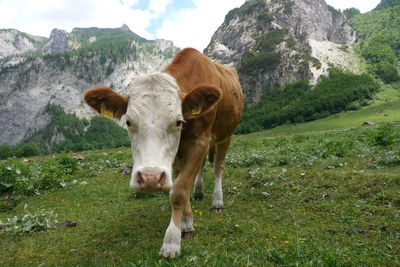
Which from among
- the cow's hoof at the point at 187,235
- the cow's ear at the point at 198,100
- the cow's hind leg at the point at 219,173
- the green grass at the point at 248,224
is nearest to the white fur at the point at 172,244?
the green grass at the point at 248,224

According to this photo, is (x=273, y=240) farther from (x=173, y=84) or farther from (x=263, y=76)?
(x=263, y=76)

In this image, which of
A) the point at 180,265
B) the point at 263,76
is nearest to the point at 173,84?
the point at 180,265

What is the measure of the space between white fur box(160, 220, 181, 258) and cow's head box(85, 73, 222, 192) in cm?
109

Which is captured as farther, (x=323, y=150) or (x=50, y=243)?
(x=323, y=150)

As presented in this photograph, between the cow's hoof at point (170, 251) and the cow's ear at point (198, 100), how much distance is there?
6.60 feet

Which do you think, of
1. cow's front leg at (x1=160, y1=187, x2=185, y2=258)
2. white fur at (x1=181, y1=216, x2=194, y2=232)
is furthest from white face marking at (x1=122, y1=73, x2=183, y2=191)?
white fur at (x1=181, y1=216, x2=194, y2=232)

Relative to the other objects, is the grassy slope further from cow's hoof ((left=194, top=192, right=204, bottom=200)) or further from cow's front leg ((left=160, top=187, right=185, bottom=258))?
cow's front leg ((left=160, top=187, right=185, bottom=258))

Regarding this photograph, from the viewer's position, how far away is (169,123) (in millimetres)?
4453

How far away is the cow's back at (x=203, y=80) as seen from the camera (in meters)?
5.70

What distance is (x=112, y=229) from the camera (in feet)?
21.4

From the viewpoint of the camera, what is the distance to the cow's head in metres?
3.98

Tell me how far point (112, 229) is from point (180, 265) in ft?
9.84

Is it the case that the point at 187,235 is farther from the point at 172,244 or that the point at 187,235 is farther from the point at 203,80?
the point at 203,80

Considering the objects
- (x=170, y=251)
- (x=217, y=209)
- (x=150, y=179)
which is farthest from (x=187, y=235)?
(x=150, y=179)
